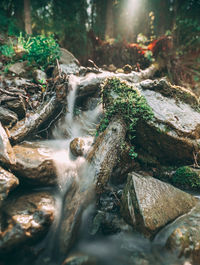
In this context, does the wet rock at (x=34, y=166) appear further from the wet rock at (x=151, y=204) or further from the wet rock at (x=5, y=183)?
the wet rock at (x=151, y=204)

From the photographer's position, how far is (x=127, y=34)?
15.1 metres

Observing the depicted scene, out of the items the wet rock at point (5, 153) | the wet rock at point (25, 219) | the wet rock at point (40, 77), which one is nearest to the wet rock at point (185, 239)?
the wet rock at point (25, 219)

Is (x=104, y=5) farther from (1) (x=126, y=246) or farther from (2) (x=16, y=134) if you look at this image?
(1) (x=126, y=246)

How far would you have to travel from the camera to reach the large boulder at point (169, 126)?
3.66 metres

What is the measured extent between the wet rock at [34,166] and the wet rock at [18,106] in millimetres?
950

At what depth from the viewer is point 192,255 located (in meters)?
2.32

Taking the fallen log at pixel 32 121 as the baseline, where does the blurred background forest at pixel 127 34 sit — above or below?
above

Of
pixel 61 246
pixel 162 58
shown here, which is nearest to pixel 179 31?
pixel 162 58

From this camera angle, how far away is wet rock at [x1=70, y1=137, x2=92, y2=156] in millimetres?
3719

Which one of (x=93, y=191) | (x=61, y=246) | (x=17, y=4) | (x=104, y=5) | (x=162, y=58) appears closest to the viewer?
(x=61, y=246)

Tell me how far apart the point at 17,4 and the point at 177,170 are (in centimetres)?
1279

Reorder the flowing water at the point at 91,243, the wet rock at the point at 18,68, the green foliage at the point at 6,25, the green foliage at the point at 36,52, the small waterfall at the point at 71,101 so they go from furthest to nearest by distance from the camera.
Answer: the green foliage at the point at 6,25 → the green foliage at the point at 36,52 → the wet rock at the point at 18,68 → the small waterfall at the point at 71,101 → the flowing water at the point at 91,243

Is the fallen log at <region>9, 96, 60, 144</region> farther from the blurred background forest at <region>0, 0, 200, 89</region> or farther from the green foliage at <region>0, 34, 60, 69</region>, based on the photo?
the blurred background forest at <region>0, 0, 200, 89</region>

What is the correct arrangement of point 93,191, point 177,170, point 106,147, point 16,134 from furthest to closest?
1. point 177,170
2. point 16,134
3. point 106,147
4. point 93,191
